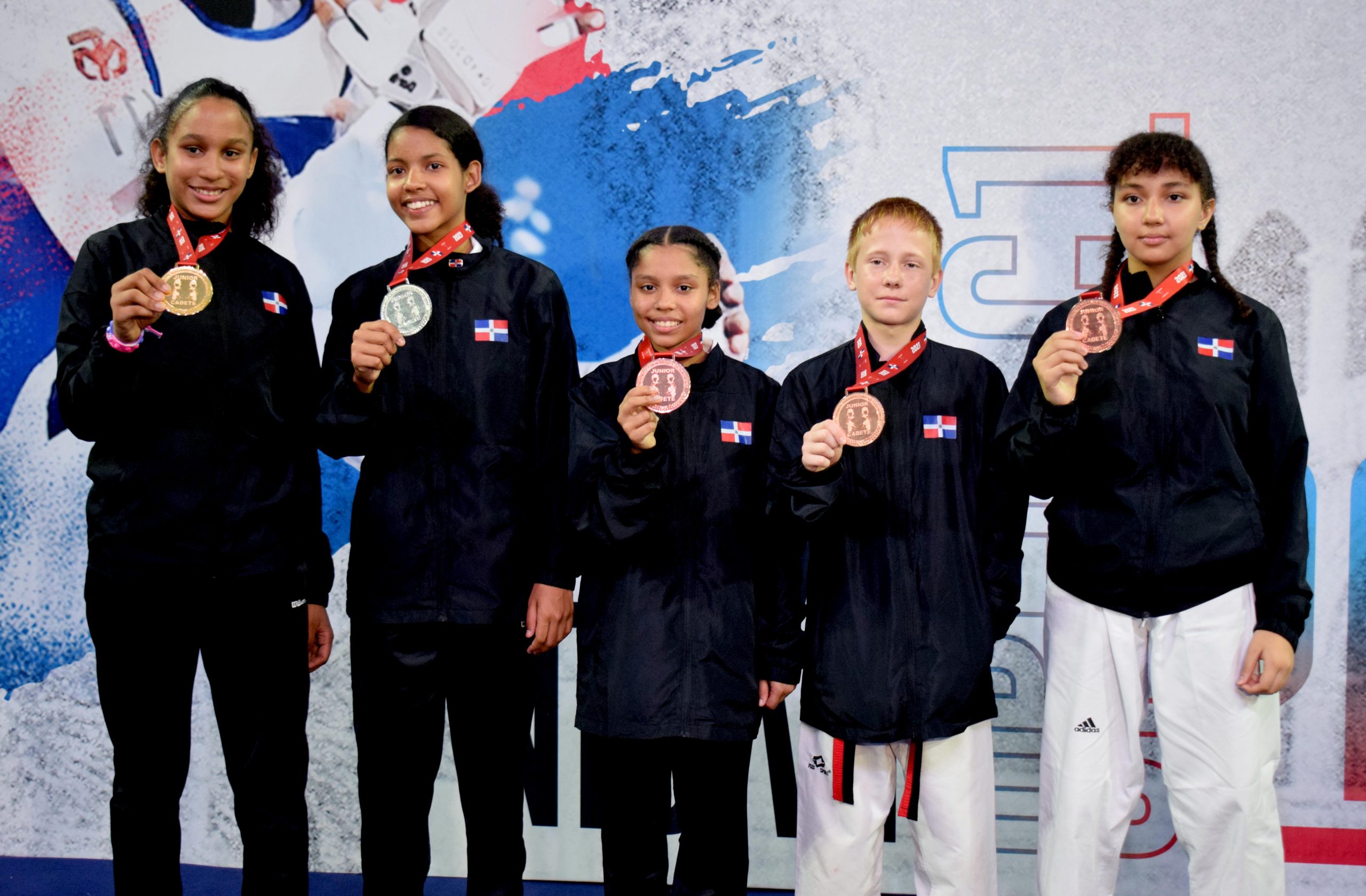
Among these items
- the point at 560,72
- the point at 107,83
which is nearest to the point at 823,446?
the point at 560,72

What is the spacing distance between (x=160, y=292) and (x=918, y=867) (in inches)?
86.5

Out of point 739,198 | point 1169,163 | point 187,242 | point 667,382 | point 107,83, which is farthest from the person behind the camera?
point 107,83

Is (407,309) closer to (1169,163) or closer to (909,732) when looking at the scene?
(909,732)

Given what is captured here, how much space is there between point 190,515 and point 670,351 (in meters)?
1.21

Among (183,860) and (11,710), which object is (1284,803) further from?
(11,710)

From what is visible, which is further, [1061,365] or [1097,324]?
[1097,324]

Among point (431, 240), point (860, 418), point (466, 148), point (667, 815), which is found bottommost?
point (667, 815)

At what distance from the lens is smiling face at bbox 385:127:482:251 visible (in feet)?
8.36

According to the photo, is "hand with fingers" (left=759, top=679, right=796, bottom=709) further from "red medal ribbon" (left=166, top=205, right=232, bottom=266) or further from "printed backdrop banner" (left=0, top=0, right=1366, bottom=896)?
"red medal ribbon" (left=166, top=205, right=232, bottom=266)

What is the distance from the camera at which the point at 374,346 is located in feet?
7.61

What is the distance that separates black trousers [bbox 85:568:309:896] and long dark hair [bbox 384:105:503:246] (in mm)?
1069

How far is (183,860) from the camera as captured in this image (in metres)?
3.68

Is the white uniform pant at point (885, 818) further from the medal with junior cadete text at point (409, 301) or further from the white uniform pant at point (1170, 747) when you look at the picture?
the medal with junior cadete text at point (409, 301)

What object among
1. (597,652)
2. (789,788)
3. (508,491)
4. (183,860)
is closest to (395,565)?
(508,491)
